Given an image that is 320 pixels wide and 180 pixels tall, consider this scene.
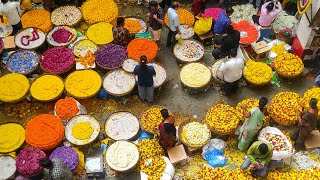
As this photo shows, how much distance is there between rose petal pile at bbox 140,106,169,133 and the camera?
999cm

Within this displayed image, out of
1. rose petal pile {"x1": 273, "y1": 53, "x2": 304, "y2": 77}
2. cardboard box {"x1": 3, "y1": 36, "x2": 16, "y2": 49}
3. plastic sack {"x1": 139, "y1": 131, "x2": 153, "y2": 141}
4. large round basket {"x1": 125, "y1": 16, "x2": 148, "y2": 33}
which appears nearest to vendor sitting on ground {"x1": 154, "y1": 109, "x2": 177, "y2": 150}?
plastic sack {"x1": 139, "y1": 131, "x2": 153, "y2": 141}

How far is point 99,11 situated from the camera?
41.0 feet

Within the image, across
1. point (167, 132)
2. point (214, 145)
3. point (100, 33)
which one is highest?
point (100, 33)

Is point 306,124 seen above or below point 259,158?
above

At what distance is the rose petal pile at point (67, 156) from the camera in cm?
927

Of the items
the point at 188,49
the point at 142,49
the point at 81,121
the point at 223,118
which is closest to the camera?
the point at 223,118

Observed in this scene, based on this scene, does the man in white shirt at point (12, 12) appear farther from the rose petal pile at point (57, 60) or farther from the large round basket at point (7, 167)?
the large round basket at point (7, 167)

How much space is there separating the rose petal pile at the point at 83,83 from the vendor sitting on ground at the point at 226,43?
340 cm

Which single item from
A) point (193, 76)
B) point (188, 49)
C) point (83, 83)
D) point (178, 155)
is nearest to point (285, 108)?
point (193, 76)

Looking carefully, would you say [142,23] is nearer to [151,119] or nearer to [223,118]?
[151,119]

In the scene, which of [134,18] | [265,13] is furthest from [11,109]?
[265,13]

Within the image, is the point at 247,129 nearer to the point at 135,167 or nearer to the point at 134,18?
the point at 135,167

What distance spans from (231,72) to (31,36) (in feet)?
19.2

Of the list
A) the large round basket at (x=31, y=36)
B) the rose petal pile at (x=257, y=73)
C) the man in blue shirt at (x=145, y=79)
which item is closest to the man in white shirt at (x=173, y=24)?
the man in blue shirt at (x=145, y=79)
